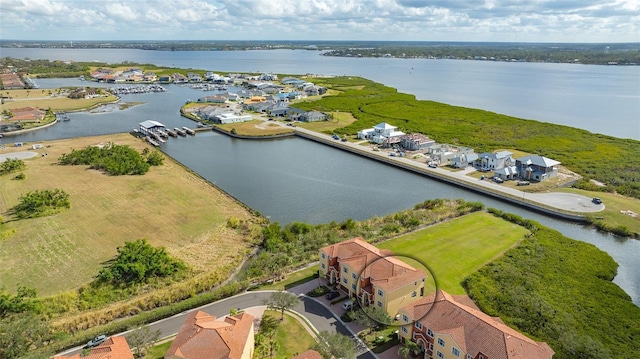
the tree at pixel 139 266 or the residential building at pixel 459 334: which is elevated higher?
the residential building at pixel 459 334

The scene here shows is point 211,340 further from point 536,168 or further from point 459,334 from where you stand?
point 536,168

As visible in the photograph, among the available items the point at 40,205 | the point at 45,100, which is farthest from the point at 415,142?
the point at 45,100

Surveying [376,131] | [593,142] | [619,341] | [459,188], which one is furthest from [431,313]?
[593,142]

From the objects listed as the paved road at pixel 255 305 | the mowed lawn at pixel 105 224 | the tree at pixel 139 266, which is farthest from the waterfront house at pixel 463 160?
the tree at pixel 139 266

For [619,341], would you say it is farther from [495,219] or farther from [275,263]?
[275,263]

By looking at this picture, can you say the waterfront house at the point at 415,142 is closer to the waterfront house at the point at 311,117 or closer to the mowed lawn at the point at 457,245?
the waterfront house at the point at 311,117

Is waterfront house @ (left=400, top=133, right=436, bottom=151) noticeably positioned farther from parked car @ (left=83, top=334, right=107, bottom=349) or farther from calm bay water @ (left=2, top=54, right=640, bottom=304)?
parked car @ (left=83, top=334, right=107, bottom=349)

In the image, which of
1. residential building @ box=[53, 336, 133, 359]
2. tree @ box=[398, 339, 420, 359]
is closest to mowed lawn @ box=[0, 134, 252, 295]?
residential building @ box=[53, 336, 133, 359]
